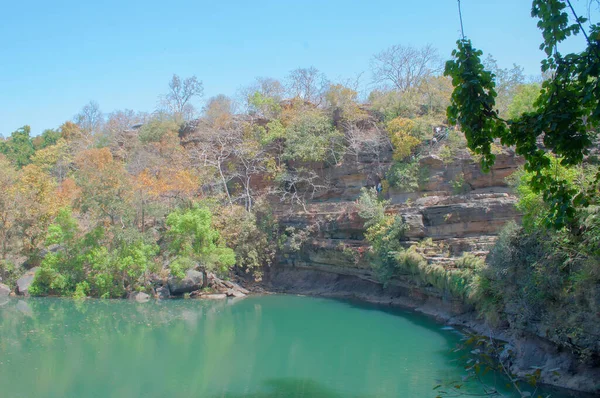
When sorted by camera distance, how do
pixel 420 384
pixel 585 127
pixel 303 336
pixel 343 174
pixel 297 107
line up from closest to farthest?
pixel 585 127, pixel 420 384, pixel 303 336, pixel 343 174, pixel 297 107

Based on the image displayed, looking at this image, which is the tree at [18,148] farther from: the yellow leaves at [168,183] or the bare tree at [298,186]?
the bare tree at [298,186]

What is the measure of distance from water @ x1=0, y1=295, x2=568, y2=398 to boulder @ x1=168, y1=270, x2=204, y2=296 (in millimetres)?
1882

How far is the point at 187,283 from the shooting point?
2603 cm

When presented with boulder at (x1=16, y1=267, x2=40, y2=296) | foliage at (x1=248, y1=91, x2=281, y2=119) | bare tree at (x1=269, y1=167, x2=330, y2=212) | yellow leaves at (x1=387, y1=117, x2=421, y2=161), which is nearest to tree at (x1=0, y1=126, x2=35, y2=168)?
boulder at (x1=16, y1=267, x2=40, y2=296)

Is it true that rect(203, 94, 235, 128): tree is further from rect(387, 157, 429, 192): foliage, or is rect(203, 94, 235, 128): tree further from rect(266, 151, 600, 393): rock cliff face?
rect(387, 157, 429, 192): foliage

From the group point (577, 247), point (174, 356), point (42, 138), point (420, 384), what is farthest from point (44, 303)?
point (42, 138)

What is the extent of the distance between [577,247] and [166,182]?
2337 cm

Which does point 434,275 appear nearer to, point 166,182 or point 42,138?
point 166,182

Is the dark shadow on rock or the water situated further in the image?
the water

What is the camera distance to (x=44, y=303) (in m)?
24.2

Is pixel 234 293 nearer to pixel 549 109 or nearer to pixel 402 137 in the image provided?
pixel 402 137

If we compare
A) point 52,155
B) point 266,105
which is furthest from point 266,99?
point 52,155

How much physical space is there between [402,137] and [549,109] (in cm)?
2279

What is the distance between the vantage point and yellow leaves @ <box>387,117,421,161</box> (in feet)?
88.1
